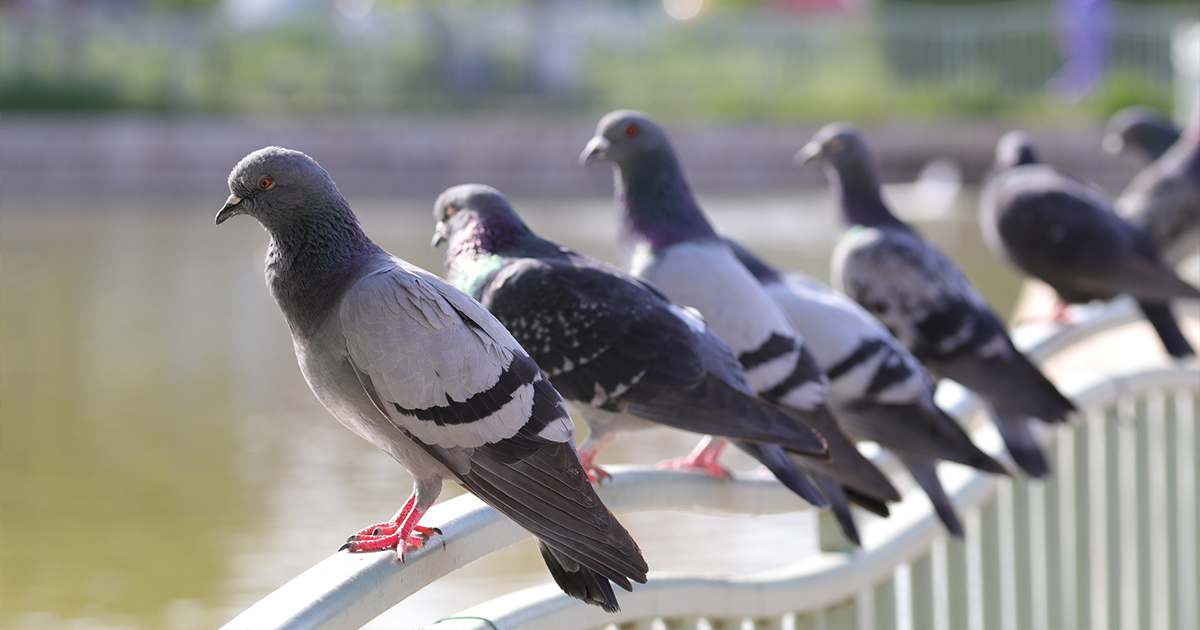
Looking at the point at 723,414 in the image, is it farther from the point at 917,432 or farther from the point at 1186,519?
the point at 1186,519

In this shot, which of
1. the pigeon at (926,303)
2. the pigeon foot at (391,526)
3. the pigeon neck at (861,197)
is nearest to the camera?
the pigeon foot at (391,526)

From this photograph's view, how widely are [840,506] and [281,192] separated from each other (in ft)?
3.81

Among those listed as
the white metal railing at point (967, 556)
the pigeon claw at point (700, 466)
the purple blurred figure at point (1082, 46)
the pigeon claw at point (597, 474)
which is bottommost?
the white metal railing at point (967, 556)

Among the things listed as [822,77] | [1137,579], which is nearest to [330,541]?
[1137,579]

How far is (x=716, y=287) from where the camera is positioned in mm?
2666

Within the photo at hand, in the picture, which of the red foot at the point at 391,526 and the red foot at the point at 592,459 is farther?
the red foot at the point at 592,459

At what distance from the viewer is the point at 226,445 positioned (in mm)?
6383

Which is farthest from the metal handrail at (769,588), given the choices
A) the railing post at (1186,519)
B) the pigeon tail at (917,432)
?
the railing post at (1186,519)

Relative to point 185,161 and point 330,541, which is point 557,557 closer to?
point 330,541

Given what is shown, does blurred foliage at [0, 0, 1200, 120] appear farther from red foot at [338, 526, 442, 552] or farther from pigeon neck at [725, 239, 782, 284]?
red foot at [338, 526, 442, 552]

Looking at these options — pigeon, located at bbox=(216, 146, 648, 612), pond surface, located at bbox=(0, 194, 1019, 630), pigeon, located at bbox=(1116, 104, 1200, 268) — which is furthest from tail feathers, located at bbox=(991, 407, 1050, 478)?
Result: pigeon, located at bbox=(1116, 104, 1200, 268)

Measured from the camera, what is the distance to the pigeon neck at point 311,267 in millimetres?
1824

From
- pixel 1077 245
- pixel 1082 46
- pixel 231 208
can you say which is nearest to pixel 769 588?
pixel 231 208

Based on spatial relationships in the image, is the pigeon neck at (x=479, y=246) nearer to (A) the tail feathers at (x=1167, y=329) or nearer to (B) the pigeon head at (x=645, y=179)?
(B) the pigeon head at (x=645, y=179)
